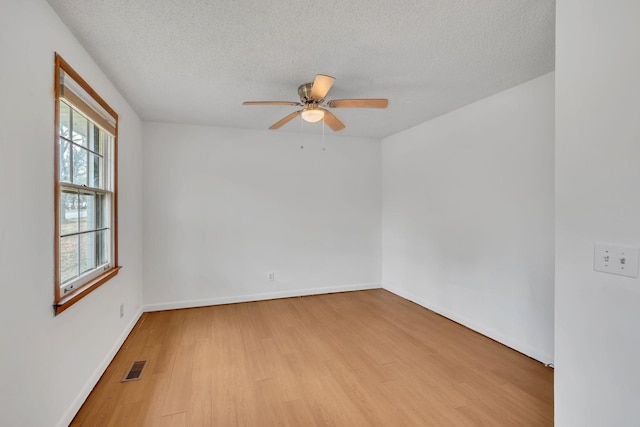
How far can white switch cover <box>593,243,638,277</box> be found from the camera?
1173 mm

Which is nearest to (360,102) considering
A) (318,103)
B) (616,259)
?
(318,103)

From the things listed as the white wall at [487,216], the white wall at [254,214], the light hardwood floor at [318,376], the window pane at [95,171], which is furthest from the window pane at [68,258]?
the white wall at [487,216]

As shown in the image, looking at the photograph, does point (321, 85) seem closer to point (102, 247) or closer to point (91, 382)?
point (102, 247)

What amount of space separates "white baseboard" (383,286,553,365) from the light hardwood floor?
0.06 meters

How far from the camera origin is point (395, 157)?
4.57 meters

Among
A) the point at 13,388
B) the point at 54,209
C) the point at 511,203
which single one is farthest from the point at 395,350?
the point at 54,209

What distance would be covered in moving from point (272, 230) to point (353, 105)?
92.8 inches

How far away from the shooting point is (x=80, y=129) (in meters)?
2.16

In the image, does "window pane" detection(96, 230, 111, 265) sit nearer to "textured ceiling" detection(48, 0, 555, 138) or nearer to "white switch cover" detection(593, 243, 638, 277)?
"textured ceiling" detection(48, 0, 555, 138)

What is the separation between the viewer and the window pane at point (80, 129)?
2062 millimetres

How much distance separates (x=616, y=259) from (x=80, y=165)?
304 centimetres

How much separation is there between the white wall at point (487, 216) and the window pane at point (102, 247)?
3.44 metres

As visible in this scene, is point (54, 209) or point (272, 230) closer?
point (54, 209)

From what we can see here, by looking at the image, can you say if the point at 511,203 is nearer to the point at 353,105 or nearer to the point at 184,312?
the point at 353,105
